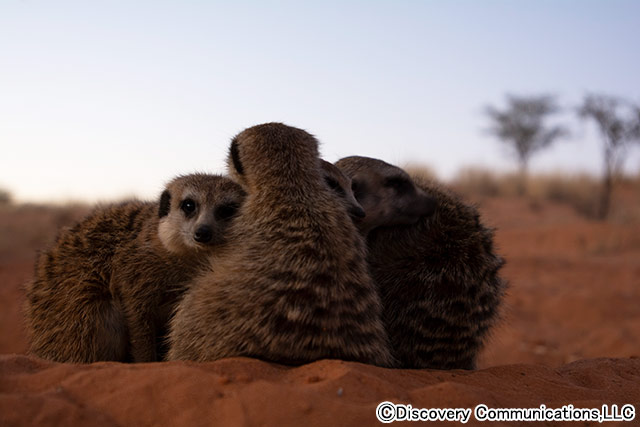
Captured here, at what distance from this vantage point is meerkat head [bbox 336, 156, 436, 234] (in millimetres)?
4020

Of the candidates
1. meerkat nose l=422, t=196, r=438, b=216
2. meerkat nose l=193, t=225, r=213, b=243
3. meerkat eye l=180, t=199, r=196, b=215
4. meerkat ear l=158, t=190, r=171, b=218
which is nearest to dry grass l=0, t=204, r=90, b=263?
meerkat ear l=158, t=190, r=171, b=218

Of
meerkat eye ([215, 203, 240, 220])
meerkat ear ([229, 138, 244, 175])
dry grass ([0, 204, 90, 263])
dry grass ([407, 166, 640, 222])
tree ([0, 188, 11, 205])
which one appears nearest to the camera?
meerkat ear ([229, 138, 244, 175])

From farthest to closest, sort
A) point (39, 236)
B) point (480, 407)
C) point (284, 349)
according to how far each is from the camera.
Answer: point (39, 236)
point (284, 349)
point (480, 407)

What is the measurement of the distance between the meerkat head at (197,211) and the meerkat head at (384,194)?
2.52ft

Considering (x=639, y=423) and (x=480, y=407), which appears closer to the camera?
(x=480, y=407)

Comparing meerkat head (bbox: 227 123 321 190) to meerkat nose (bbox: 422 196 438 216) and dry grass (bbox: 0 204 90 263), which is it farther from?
dry grass (bbox: 0 204 90 263)

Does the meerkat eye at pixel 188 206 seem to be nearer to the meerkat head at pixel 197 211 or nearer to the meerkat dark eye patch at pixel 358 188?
the meerkat head at pixel 197 211

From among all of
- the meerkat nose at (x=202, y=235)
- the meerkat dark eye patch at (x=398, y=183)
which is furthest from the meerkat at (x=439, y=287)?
the meerkat nose at (x=202, y=235)

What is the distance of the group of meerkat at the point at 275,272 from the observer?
9.48 feet

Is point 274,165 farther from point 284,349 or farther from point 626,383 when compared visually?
point 626,383

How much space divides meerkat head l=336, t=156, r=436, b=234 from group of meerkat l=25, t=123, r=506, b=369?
0.01m

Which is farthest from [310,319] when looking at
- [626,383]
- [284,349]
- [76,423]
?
[626,383]

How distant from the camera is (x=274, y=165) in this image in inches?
123

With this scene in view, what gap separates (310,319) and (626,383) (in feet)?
6.08
